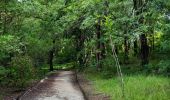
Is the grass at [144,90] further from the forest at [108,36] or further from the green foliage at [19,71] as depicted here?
the green foliage at [19,71]

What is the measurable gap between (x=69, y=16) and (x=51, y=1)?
1115 cm

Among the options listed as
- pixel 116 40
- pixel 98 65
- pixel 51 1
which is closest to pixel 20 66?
pixel 116 40

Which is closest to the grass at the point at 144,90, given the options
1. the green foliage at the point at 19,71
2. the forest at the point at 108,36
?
the forest at the point at 108,36

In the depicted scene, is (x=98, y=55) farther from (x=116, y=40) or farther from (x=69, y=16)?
(x=116, y=40)

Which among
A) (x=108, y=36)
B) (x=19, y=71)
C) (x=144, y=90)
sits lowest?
(x=144, y=90)

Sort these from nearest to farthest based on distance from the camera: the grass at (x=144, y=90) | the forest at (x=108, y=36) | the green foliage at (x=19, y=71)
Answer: the grass at (x=144, y=90) → the forest at (x=108, y=36) → the green foliage at (x=19, y=71)

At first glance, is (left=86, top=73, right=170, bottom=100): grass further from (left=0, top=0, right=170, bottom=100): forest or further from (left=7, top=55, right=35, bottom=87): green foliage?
→ (left=7, top=55, right=35, bottom=87): green foliage

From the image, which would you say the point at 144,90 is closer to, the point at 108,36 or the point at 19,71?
the point at 108,36

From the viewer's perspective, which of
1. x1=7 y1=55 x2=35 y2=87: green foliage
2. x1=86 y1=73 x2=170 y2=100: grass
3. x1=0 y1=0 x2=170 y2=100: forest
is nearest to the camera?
x1=86 y1=73 x2=170 y2=100: grass

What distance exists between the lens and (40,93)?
19.0 m

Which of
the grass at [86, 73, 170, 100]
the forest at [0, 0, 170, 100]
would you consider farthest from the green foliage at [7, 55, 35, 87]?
the grass at [86, 73, 170, 100]

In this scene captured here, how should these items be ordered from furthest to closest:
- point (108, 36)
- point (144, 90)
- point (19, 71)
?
point (19, 71)
point (108, 36)
point (144, 90)

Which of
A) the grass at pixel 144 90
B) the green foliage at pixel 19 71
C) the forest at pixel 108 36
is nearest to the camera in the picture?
the grass at pixel 144 90

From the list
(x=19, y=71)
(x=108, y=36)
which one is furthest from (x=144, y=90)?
(x=19, y=71)
